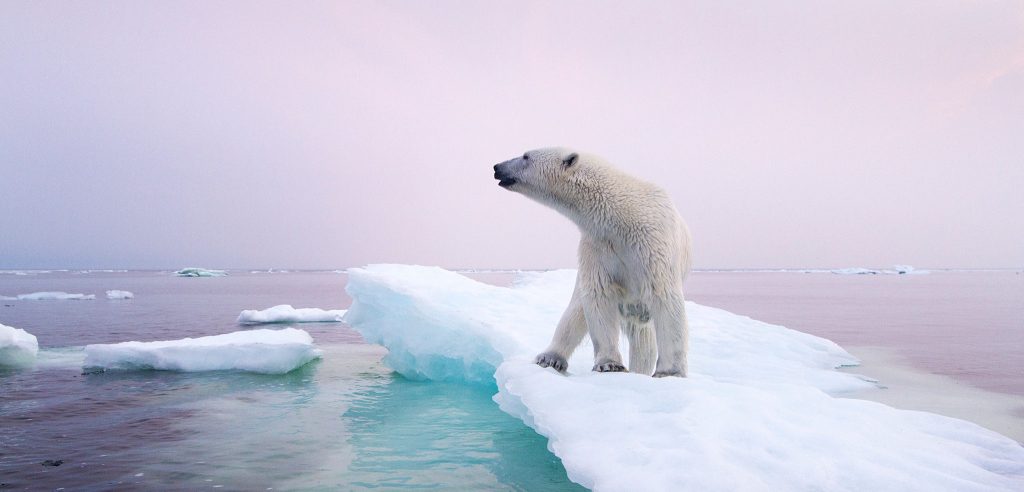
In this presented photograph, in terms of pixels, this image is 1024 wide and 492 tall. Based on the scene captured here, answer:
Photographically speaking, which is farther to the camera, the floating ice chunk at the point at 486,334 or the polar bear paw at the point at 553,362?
the floating ice chunk at the point at 486,334

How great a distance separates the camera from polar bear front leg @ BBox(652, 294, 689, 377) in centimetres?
370

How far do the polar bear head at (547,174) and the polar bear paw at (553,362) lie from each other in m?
1.17

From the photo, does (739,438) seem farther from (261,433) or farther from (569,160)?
(261,433)

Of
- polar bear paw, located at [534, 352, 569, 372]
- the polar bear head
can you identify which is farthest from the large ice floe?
the polar bear head

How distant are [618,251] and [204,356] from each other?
25.4ft

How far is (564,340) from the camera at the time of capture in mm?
4438

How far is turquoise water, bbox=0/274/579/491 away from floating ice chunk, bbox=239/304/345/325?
7995 millimetres

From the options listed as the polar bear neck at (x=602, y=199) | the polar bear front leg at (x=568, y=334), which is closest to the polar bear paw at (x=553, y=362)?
the polar bear front leg at (x=568, y=334)

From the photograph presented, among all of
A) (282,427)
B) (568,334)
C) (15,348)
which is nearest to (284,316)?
(15,348)

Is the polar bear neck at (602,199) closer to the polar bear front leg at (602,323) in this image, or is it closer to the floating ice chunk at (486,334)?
the polar bear front leg at (602,323)

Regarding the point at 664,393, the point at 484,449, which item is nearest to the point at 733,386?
the point at 664,393

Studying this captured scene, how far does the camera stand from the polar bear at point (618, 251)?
12.3ft

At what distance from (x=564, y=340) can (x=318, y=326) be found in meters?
14.1

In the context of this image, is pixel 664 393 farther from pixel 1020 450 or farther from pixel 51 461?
pixel 51 461
